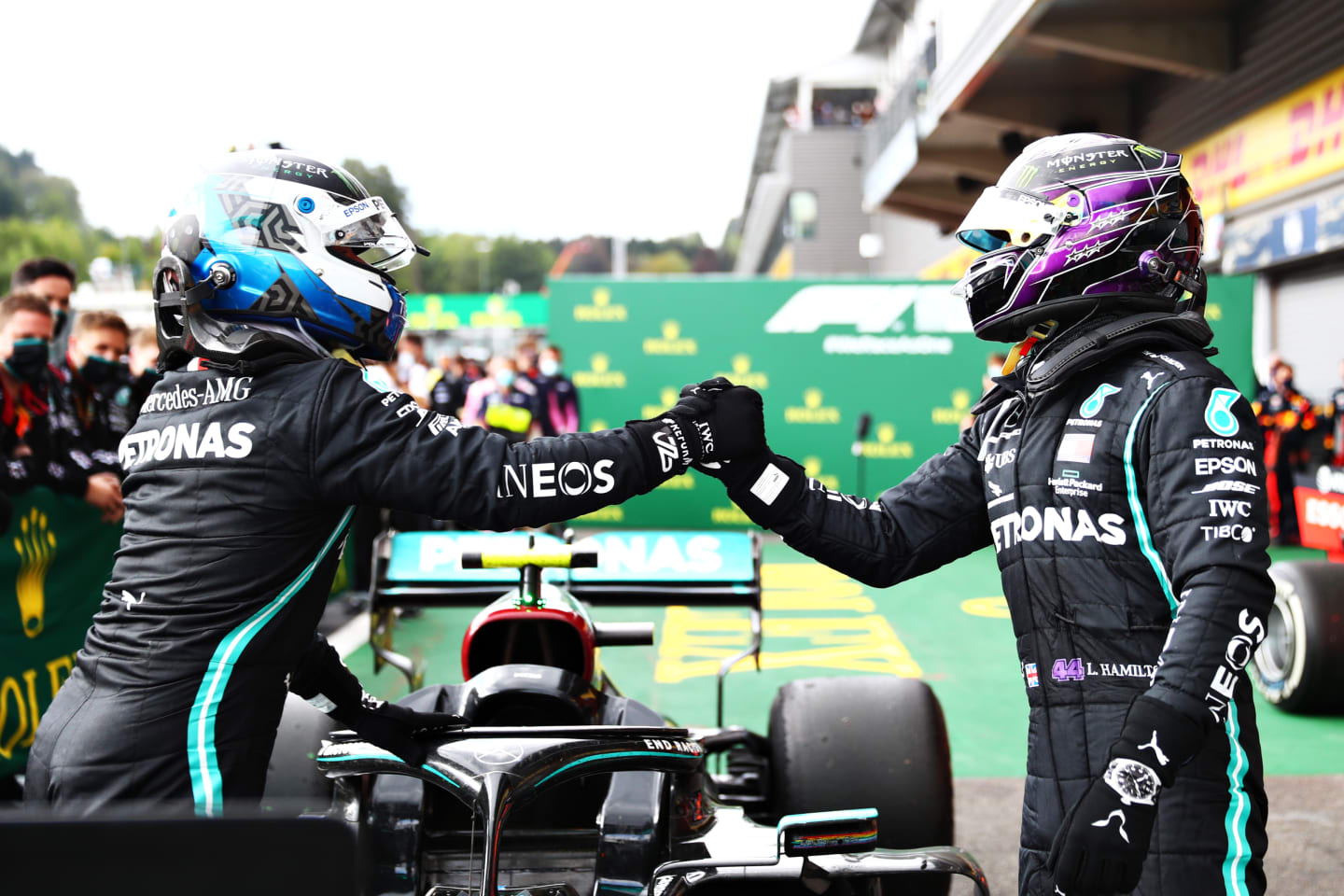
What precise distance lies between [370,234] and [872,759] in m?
2.10

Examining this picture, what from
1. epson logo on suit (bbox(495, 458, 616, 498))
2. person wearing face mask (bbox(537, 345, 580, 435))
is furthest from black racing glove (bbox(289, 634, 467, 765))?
person wearing face mask (bbox(537, 345, 580, 435))

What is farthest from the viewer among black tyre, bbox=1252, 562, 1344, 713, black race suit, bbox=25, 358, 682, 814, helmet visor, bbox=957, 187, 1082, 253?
black tyre, bbox=1252, 562, 1344, 713

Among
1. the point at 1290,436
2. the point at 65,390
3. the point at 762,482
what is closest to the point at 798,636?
the point at 65,390

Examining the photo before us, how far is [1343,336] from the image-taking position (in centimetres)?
1122

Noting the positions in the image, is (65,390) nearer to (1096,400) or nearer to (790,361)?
(1096,400)

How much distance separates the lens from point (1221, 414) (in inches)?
73.5

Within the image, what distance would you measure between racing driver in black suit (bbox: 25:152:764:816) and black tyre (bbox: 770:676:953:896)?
1497 mm

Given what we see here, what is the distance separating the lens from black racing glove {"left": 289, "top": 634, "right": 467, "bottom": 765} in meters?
2.26

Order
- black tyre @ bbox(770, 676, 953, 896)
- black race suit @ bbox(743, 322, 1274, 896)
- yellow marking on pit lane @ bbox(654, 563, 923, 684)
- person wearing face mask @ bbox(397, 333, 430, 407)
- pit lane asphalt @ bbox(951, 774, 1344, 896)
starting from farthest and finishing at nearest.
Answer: person wearing face mask @ bbox(397, 333, 430, 407)
yellow marking on pit lane @ bbox(654, 563, 923, 684)
pit lane asphalt @ bbox(951, 774, 1344, 896)
black tyre @ bbox(770, 676, 953, 896)
black race suit @ bbox(743, 322, 1274, 896)

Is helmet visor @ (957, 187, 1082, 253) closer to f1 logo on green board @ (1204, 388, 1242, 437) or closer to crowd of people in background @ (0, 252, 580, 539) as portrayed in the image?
f1 logo on green board @ (1204, 388, 1242, 437)

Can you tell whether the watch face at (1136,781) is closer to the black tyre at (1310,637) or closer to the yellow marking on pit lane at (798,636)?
the black tyre at (1310,637)

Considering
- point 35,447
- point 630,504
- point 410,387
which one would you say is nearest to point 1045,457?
point 35,447

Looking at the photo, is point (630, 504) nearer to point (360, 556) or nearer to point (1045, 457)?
point (360, 556)

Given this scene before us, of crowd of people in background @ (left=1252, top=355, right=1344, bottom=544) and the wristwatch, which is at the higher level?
crowd of people in background @ (left=1252, top=355, right=1344, bottom=544)
